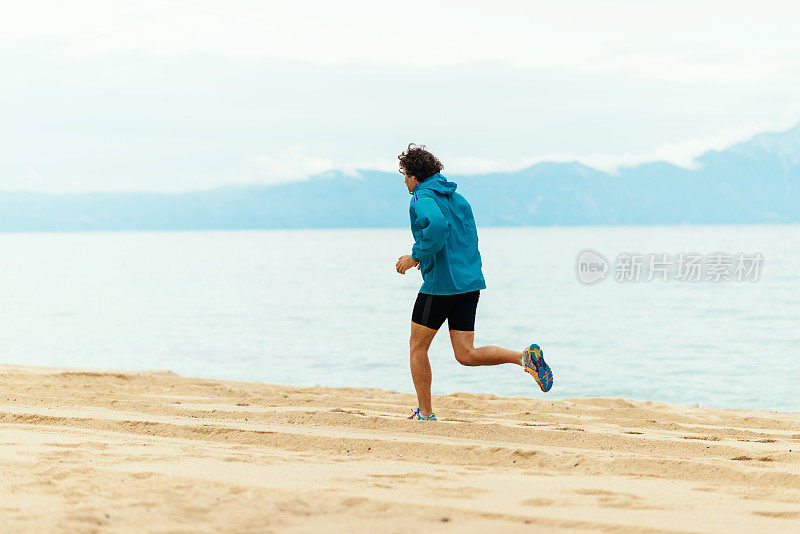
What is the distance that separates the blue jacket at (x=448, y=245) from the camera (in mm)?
5691

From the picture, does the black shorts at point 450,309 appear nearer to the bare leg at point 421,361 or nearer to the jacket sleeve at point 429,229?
the bare leg at point 421,361

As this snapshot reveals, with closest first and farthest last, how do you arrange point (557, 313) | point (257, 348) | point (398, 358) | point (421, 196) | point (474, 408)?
point (421, 196) < point (474, 408) < point (398, 358) < point (257, 348) < point (557, 313)

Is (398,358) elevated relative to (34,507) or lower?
lower

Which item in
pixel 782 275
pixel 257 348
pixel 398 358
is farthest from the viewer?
pixel 782 275

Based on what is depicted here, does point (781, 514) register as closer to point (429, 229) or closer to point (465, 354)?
point (465, 354)

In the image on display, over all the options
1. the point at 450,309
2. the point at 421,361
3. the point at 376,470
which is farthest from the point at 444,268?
the point at 376,470

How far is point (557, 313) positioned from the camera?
96.9 feet

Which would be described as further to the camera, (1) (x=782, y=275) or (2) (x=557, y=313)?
(1) (x=782, y=275)

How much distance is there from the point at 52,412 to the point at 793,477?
17.1 feet

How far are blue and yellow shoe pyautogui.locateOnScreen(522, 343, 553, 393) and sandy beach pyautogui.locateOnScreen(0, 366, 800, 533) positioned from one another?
36 centimetres

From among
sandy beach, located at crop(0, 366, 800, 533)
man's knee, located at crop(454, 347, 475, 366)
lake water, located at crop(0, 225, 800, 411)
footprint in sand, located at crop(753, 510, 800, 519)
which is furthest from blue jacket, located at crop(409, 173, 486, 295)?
lake water, located at crop(0, 225, 800, 411)

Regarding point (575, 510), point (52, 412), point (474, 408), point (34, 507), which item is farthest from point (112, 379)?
point (575, 510)

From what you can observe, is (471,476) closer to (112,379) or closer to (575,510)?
(575,510)

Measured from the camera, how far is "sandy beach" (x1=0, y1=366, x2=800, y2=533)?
340 cm
